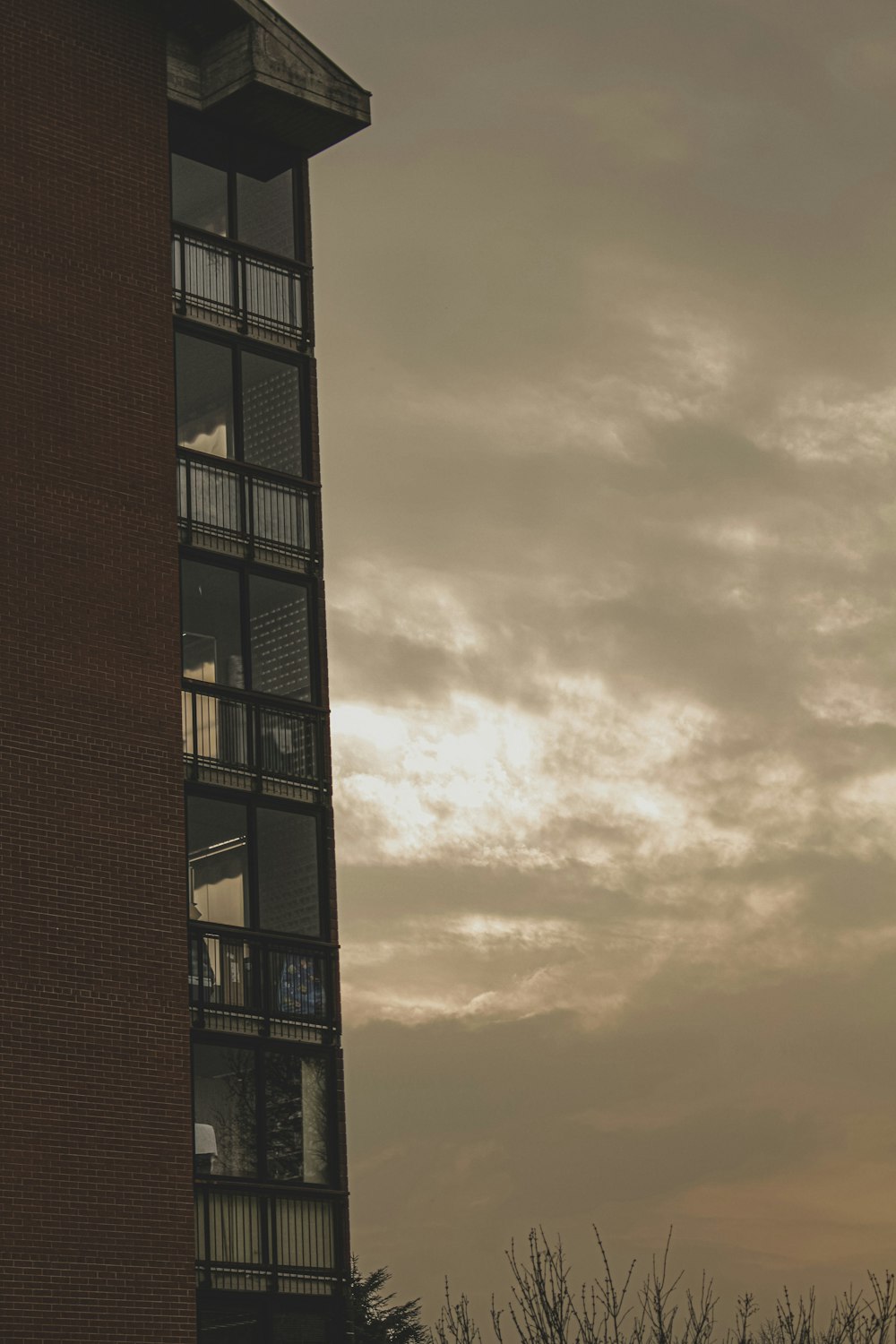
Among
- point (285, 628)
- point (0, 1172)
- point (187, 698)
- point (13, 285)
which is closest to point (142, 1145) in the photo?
point (0, 1172)

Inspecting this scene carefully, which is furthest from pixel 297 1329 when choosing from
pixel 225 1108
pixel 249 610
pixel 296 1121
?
pixel 249 610

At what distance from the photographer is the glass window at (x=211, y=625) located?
31234 millimetres

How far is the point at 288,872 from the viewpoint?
31141 mm

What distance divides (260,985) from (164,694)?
14.8 feet

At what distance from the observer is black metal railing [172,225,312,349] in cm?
3231

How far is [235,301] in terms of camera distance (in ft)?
108

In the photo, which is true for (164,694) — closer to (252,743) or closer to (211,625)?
(252,743)

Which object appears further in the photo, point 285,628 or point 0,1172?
point 285,628

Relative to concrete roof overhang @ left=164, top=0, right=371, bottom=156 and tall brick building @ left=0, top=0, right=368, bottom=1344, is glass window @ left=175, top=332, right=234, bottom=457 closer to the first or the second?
tall brick building @ left=0, top=0, right=368, bottom=1344

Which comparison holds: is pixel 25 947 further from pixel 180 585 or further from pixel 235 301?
pixel 235 301

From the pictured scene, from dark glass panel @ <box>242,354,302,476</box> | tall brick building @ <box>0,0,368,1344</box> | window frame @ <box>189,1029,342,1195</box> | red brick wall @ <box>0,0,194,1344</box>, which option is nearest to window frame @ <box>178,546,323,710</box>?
tall brick building @ <box>0,0,368,1344</box>

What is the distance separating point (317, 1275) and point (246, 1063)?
10.3 feet

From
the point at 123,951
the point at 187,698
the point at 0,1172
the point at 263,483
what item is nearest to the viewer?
the point at 0,1172

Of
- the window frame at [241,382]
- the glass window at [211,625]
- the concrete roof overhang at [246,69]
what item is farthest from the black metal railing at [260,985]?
the concrete roof overhang at [246,69]
